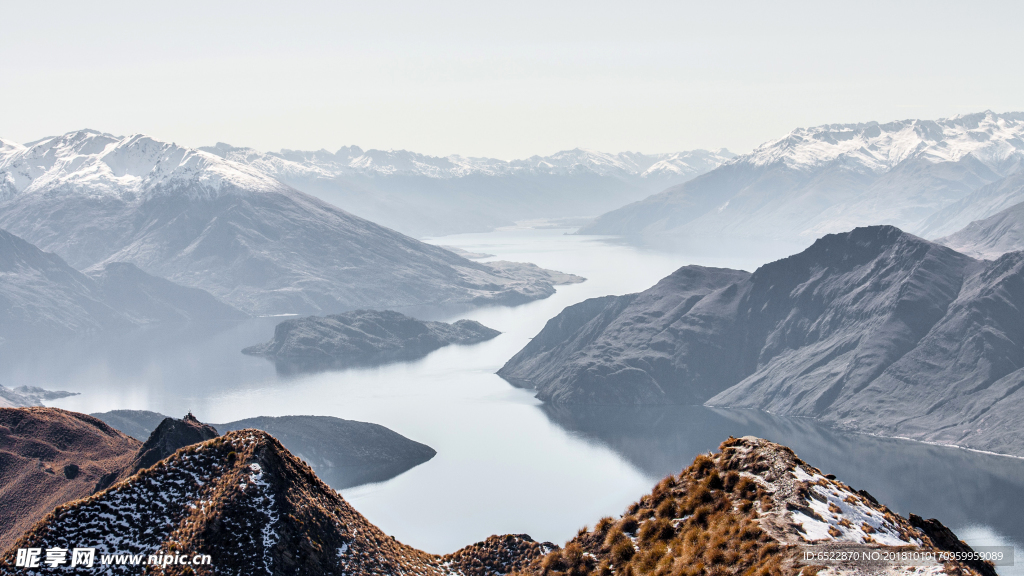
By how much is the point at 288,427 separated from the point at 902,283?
120744mm

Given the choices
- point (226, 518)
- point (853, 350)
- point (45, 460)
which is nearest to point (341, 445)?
point (45, 460)

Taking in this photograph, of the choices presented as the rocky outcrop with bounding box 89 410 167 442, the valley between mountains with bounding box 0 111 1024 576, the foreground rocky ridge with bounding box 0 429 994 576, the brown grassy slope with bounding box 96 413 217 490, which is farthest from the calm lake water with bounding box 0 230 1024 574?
the foreground rocky ridge with bounding box 0 429 994 576

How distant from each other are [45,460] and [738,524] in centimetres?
5811

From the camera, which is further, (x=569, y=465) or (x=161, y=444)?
(x=569, y=465)

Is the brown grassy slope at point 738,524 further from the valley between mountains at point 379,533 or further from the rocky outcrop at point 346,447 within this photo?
the rocky outcrop at point 346,447

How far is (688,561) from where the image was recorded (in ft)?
63.0

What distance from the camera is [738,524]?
62.1ft

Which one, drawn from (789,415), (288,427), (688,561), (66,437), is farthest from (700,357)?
(688,561)

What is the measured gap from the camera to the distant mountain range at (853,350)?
151375 mm

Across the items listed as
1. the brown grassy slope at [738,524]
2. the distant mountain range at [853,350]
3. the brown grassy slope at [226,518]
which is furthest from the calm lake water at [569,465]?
the brown grassy slope at [738,524]

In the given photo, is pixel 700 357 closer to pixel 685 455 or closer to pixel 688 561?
pixel 685 455

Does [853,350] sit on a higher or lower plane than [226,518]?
higher

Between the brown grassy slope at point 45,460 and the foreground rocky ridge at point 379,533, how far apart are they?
3278 centimetres

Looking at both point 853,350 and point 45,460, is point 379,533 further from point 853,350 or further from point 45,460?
point 853,350
